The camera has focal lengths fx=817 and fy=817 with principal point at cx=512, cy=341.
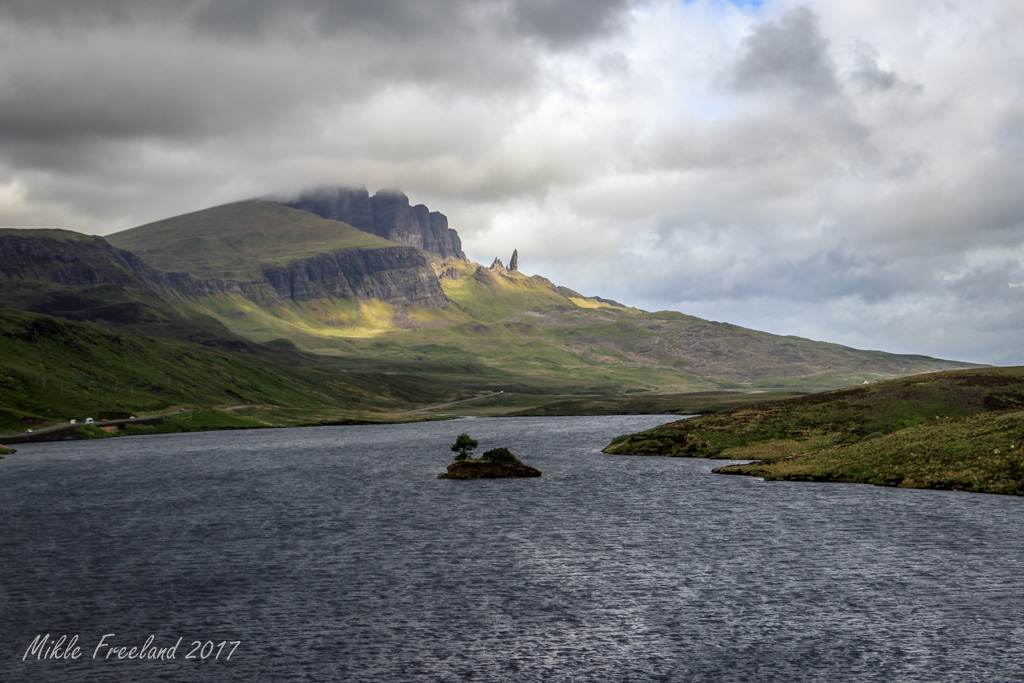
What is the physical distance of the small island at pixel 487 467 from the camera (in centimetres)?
13238

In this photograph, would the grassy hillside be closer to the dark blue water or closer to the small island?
the dark blue water

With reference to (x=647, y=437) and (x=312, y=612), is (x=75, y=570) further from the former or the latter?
(x=647, y=437)

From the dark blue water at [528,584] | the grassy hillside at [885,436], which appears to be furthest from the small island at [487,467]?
the grassy hillside at [885,436]

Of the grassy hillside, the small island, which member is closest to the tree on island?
the small island

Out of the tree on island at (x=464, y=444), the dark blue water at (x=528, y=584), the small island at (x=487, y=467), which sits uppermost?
the tree on island at (x=464, y=444)

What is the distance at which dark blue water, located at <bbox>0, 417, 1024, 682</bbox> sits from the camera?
41.4m

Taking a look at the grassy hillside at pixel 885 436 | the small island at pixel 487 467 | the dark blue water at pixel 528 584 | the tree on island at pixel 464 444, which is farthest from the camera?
the small island at pixel 487 467

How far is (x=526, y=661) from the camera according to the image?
137 ft

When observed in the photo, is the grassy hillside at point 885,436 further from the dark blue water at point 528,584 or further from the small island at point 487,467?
the small island at point 487,467

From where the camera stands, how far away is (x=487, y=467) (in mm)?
133750

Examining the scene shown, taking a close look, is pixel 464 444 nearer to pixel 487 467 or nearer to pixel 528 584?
pixel 487 467

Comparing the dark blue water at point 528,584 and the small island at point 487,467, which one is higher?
the small island at point 487,467

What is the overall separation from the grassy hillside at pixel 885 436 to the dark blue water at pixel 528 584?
5.57 m

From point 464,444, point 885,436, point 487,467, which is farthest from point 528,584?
point 885,436
